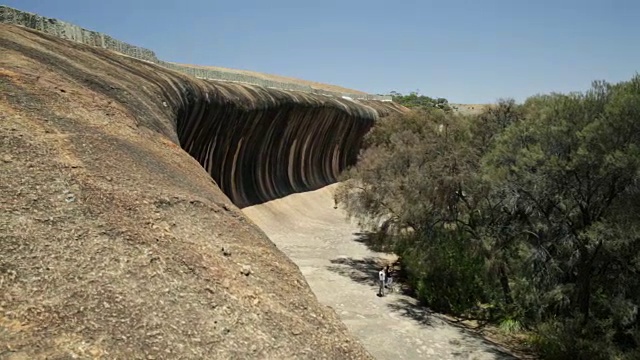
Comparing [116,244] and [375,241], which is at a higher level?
[116,244]

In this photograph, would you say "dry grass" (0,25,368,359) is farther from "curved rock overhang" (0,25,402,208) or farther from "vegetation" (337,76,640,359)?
"vegetation" (337,76,640,359)

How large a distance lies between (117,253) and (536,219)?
13.4m

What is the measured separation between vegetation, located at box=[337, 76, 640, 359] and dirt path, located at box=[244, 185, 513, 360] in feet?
5.94

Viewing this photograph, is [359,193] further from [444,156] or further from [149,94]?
[149,94]

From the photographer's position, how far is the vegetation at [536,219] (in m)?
13.5

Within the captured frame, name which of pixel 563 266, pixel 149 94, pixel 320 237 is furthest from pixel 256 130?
pixel 563 266

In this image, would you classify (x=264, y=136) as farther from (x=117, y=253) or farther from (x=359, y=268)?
(x=117, y=253)

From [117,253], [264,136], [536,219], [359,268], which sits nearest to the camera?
[117,253]

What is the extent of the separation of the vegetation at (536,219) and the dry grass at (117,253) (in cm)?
932

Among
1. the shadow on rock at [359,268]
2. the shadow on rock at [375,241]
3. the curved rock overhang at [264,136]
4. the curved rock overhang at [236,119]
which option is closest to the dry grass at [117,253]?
the curved rock overhang at [236,119]

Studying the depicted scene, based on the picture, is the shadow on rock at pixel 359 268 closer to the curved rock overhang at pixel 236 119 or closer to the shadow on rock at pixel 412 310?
the shadow on rock at pixel 412 310

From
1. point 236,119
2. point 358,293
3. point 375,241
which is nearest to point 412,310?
point 358,293

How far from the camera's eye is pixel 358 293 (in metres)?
19.4

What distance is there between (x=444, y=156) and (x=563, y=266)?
21.5ft
